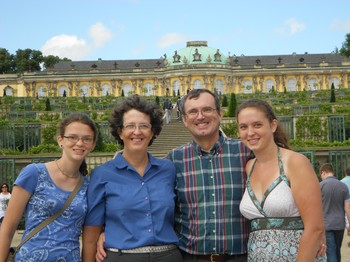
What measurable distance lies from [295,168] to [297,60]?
6182 cm

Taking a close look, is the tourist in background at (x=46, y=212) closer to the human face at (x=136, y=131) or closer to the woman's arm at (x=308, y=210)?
the human face at (x=136, y=131)

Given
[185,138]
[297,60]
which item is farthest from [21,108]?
[297,60]

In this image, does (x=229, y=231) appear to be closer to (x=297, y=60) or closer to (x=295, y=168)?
(x=295, y=168)

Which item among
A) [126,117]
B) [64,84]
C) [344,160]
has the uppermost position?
[64,84]

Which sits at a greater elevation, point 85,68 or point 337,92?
point 85,68

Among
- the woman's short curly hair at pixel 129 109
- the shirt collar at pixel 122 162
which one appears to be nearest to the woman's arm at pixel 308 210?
the shirt collar at pixel 122 162

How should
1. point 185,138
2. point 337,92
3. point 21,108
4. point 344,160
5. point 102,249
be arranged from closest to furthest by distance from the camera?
point 102,249
point 344,160
point 185,138
point 21,108
point 337,92

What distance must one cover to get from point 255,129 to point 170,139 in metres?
14.9

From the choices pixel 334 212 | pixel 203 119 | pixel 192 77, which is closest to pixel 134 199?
pixel 203 119

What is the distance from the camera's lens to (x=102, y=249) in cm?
312

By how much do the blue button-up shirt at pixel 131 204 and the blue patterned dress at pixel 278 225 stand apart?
510 millimetres

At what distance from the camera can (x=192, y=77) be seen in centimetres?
5766

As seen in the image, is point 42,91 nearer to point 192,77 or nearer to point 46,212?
point 192,77

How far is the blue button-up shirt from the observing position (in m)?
3.06
